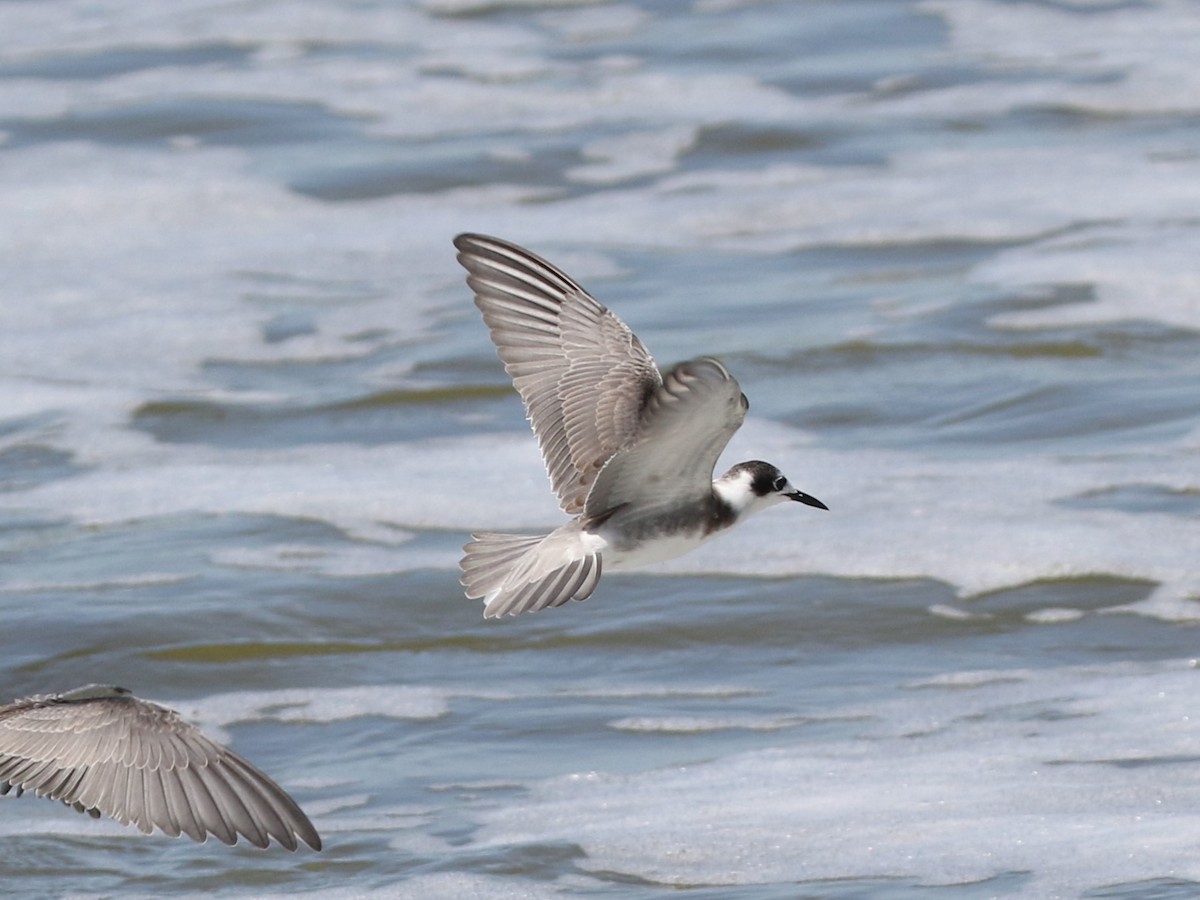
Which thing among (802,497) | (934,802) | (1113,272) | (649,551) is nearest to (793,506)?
(802,497)

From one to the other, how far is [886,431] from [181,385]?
2.74m

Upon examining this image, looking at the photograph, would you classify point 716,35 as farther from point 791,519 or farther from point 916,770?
point 916,770

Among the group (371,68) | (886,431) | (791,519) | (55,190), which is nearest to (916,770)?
(791,519)

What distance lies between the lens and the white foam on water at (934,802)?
4551 millimetres

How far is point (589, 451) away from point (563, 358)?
226mm

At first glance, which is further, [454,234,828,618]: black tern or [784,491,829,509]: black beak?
[784,491,829,509]: black beak

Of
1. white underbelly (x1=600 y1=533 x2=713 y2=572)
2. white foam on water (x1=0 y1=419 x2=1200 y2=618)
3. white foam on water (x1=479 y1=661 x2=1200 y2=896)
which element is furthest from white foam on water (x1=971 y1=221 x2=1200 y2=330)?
white underbelly (x1=600 y1=533 x2=713 y2=572)

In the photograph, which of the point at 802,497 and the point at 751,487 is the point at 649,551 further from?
the point at 802,497

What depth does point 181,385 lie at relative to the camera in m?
8.41

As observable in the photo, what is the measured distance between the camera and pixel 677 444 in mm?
4281

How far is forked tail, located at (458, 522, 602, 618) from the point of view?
4.32 metres

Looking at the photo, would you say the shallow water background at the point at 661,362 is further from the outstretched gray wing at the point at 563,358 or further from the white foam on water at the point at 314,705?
the outstretched gray wing at the point at 563,358

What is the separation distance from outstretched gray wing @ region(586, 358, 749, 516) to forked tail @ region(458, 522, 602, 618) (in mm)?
125

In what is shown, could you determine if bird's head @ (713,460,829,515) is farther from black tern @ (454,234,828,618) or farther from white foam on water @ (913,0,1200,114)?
white foam on water @ (913,0,1200,114)
